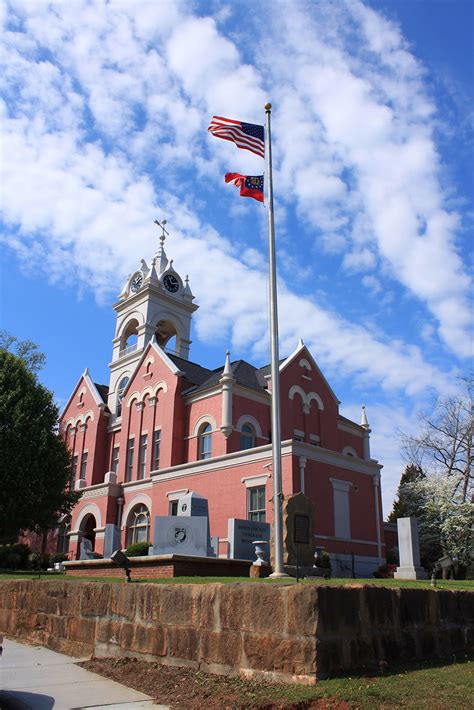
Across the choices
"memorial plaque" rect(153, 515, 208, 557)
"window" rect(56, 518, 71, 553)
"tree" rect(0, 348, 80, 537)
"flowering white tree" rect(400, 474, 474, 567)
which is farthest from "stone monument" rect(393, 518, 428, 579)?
"window" rect(56, 518, 71, 553)

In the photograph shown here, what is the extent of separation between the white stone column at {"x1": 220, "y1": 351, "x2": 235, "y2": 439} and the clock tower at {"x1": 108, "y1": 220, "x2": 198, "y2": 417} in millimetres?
11081

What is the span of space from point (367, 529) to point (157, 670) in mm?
23151

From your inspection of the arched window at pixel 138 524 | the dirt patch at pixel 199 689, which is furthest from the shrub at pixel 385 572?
the dirt patch at pixel 199 689

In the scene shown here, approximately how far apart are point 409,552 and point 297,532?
392 centimetres

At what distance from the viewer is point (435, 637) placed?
8.00 m

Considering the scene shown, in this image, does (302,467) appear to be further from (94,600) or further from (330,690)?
(330,690)

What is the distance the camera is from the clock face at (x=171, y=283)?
45.1 m

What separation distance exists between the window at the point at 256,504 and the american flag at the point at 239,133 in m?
14.7

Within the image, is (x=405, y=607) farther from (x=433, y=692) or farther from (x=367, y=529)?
(x=367, y=529)

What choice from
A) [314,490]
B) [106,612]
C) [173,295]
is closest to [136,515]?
[314,490]

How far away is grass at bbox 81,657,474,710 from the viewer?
559 cm

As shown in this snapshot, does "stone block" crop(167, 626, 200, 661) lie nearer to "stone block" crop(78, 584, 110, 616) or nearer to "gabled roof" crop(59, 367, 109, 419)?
"stone block" crop(78, 584, 110, 616)

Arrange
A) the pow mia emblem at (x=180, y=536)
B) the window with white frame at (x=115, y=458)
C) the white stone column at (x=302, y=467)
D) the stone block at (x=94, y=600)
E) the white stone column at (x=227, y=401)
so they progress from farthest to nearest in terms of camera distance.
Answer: the window with white frame at (x=115, y=458), the white stone column at (x=227, y=401), the white stone column at (x=302, y=467), the pow mia emblem at (x=180, y=536), the stone block at (x=94, y=600)

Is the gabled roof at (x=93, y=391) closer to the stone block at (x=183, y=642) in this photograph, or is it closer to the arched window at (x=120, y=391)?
the arched window at (x=120, y=391)
